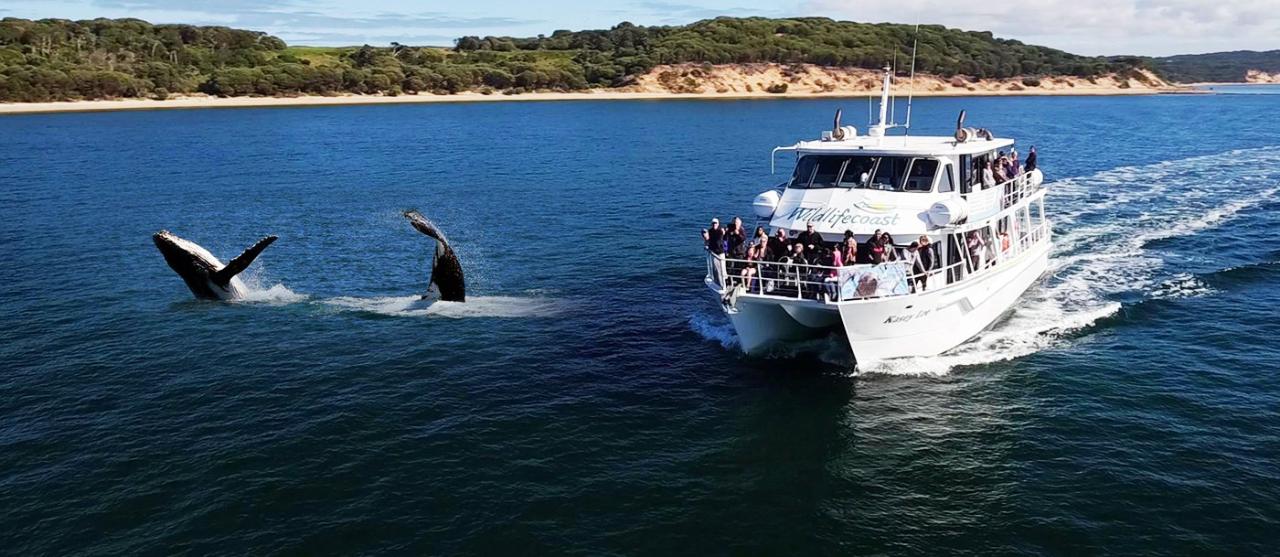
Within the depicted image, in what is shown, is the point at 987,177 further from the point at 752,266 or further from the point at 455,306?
the point at 455,306

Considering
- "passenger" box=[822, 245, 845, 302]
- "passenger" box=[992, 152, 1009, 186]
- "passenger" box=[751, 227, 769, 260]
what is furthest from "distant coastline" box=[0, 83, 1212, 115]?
"passenger" box=[822, 245, 845, 302]

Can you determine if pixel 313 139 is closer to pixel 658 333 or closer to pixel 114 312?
pixel 114 312

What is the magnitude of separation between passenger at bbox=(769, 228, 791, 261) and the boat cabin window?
3708mm

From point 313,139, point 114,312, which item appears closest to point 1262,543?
point 114,312

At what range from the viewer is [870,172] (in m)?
28.1

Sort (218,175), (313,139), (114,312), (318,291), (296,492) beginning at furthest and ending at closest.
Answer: (313,139) → (218,175) → (318,291) → (114,312) → (296,492)

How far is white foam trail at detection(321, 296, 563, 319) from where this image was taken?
31562 mm

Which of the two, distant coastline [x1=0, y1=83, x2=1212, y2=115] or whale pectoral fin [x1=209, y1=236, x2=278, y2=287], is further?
distant coastline [x1=0, y1=83, x2=1212, y2=115]

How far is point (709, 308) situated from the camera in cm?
3234

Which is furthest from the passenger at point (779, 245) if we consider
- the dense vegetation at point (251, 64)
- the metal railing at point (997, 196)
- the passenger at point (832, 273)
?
the dense vegetation at point (251, 64)

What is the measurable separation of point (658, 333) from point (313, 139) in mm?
80042

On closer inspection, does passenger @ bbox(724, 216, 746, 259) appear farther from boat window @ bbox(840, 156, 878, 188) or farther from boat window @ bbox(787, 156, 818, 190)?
boat window @ bbox(840, 156, 878, 188)

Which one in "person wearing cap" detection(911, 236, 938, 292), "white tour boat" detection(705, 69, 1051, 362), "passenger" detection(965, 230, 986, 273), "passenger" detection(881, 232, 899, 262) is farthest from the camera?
"passenger" detection(965, 230, 986, 273)

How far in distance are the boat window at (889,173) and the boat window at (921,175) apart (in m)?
0.21
